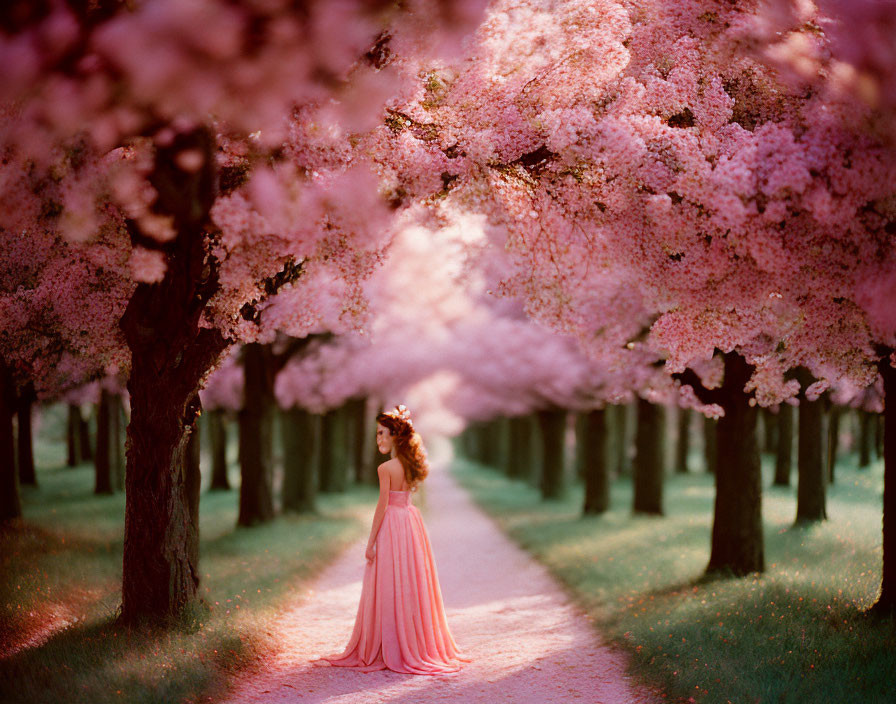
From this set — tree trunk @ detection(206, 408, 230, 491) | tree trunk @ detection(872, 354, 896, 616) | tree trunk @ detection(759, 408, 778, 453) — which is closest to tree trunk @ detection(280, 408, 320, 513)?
tree trunk @ detection(206, 408, 230, 491)

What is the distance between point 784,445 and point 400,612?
765 inches

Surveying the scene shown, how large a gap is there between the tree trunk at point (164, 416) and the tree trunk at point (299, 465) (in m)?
13.0

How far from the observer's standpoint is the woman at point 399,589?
8312 mm

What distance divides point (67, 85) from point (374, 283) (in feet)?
52.6

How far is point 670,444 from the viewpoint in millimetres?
52906

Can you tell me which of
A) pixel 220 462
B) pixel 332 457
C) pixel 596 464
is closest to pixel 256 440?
pixel 596 464

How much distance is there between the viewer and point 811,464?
1709 centimetres

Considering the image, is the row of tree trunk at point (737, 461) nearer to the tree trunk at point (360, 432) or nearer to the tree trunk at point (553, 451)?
the tree trunk at point (553, 451)

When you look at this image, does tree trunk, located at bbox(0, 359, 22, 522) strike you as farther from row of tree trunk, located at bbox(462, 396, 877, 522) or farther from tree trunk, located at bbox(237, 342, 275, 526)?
row of tree trunk, located at bbox(462, 396, 877, 522)

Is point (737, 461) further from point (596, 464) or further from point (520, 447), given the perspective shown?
point (520, 447)

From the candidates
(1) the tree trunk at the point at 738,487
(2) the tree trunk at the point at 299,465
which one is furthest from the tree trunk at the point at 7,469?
(1) the tree trunk at the point at 738,487

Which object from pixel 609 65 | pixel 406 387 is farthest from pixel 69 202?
pixel 406 387

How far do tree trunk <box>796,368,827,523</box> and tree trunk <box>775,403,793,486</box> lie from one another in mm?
5010

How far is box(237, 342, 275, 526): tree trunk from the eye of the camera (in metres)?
18.0
